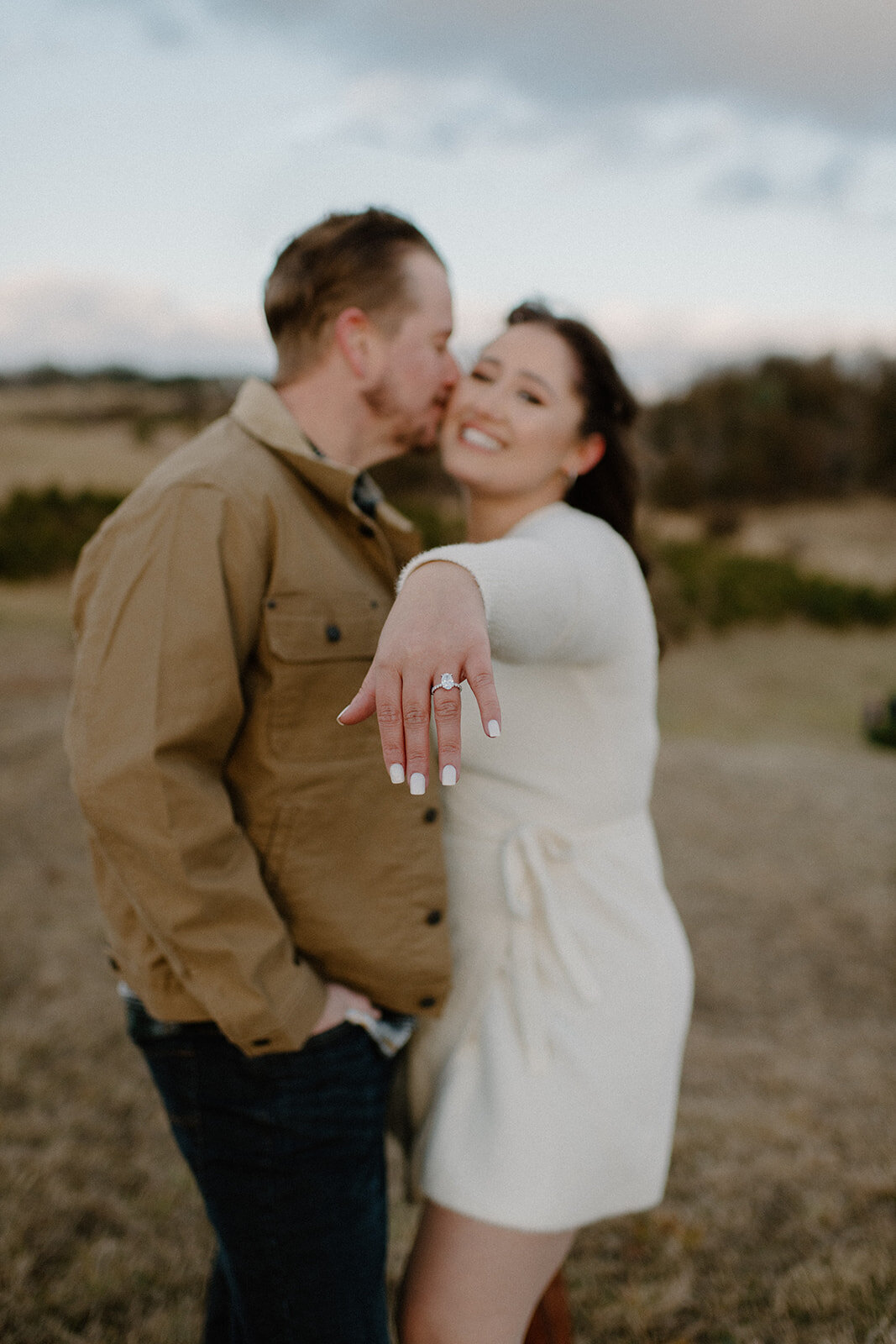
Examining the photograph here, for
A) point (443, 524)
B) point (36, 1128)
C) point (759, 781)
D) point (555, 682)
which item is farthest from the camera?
point (443, 524)

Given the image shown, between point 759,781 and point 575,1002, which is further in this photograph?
point 759,781

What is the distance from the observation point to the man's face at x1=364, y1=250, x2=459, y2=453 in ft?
6.40

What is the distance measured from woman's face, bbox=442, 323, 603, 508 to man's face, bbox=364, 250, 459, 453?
0.06 metres

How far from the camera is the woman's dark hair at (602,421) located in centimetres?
201

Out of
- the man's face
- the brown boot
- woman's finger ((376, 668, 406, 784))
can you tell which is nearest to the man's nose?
the man's face

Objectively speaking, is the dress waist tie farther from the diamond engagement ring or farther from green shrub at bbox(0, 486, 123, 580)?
green shrub at bbox(0, 486, 123, 580)

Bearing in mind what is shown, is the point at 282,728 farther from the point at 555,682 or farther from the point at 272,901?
the point at 555,682

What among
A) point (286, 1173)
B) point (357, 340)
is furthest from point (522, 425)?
point (286, 1173)

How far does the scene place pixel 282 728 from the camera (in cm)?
154

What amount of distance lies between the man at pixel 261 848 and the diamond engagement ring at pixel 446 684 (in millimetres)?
566

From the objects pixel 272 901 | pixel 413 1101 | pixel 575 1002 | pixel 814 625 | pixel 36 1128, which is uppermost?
pixel 272 901

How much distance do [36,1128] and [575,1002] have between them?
248cm

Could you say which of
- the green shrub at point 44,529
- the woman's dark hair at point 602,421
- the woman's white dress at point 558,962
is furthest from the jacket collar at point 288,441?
the green shrub at point 44,529

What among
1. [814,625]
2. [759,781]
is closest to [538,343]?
[759,781]
